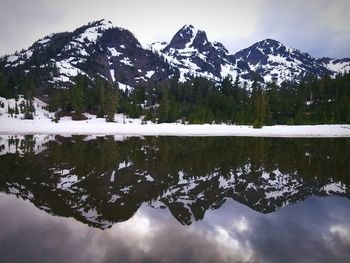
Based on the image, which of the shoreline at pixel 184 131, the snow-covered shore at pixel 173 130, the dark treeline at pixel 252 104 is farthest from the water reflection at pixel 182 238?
Result: the dark treeline at pixel 252 104

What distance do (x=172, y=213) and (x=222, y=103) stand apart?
9591 cm

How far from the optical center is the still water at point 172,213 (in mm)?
6869

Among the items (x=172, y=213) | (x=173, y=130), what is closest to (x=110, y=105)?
(x=173, y=130)

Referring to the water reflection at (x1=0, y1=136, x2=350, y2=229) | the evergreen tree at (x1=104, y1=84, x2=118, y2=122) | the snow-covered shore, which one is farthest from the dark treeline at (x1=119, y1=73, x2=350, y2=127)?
the water reflection at (x1=0, y1=136, x2=350, y2=229)

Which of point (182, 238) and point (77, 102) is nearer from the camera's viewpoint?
point (182, 238)

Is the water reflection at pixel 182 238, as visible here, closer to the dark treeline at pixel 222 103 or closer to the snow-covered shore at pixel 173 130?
the snow-covered shore at pixel 173 130

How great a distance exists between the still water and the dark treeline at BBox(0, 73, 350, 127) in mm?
67565

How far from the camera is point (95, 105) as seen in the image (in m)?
108

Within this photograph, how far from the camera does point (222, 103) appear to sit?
104 m

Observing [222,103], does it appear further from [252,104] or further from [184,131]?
[184,131]

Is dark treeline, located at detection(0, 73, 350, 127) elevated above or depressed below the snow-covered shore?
above

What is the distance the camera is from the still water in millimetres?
6869

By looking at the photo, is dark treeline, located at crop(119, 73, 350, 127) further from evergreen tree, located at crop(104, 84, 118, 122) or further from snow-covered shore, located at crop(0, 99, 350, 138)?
snow-covered shore, located at crop(0, 99, 350, 138)

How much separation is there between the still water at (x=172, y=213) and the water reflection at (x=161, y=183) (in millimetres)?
44
